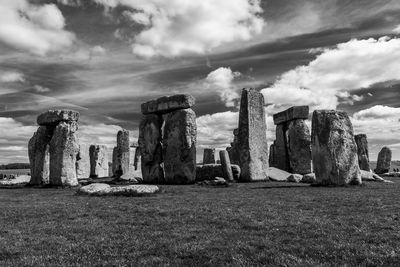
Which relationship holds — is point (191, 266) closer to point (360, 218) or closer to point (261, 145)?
point (360, 218)

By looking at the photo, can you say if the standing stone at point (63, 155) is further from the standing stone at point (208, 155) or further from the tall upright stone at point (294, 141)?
the standing stone at point (208, 155)

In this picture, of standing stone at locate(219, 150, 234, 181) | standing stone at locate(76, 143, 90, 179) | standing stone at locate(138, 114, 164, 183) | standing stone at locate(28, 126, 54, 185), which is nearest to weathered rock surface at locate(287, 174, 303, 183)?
standing stone at locate(219, 150, 234, 181)

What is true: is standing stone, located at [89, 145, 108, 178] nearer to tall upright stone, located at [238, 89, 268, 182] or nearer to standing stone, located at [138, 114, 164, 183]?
standing stone, located at [138, 114, 164, 183]

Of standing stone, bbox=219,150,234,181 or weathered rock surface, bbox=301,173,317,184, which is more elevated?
standing stone, bbox=219,150,234,181

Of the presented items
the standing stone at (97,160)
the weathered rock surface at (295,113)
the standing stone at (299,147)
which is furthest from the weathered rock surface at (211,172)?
the standing stone at (97,160)

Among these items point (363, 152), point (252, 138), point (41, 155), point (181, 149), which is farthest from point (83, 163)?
point (363, 152)

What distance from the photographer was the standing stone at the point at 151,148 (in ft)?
79.8

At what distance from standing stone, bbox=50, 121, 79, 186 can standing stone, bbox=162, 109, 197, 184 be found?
18.3 ft

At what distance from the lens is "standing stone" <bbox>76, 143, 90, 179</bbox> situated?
3478 cm

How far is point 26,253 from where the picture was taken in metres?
6.40

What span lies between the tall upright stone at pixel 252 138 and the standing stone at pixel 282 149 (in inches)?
292

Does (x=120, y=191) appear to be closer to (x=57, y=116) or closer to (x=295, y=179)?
(x=57, y=116)

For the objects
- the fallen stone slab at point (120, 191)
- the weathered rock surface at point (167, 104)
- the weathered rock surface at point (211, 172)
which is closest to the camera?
the fallen stone slab at point (120, 191)

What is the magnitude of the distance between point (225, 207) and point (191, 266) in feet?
18.1
